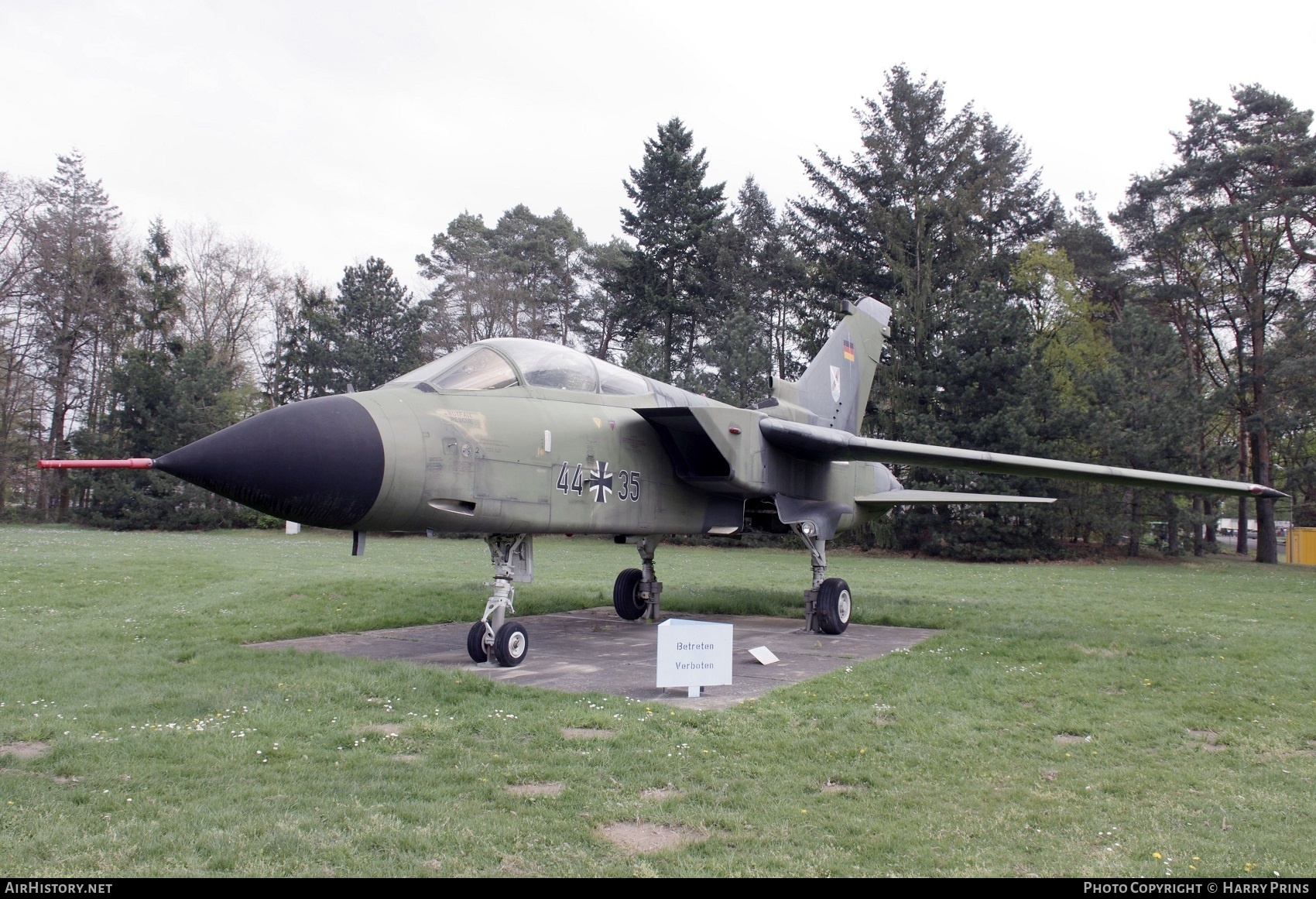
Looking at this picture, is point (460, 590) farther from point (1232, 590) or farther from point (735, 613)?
point (1232, 590)

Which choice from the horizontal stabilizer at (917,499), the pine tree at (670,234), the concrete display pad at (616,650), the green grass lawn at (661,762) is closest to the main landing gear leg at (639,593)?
the concrete display pad at (616,650)

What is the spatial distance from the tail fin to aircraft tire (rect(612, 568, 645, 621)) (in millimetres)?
3146

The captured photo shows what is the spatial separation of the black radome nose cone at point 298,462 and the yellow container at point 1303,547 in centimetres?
3510

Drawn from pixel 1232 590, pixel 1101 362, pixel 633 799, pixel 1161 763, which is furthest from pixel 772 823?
pixel 1101 362

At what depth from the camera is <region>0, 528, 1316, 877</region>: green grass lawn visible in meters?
3.60

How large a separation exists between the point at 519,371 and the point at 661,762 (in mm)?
4093

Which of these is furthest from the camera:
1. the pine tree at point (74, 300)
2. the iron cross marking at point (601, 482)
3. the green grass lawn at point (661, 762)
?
the pine tree at point (74, 300)

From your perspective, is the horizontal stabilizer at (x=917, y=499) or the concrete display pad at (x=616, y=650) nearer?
Answer: the concrete display pad at (x=616, y=650)

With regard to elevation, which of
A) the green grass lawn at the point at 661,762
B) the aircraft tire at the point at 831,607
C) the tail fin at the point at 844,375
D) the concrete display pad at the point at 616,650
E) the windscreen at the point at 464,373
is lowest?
the concrete display pad at the point at 616,650

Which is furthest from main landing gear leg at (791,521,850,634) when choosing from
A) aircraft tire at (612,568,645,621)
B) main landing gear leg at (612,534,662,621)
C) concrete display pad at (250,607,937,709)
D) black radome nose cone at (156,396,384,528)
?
black radome nose cone at (156,396,384,528)

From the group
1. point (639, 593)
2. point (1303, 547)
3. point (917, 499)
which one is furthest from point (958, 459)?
point (1303, 547)

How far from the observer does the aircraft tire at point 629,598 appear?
39.0ft

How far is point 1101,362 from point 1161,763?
33.3 meters

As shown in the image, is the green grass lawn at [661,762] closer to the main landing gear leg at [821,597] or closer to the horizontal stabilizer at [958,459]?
the main landing gear leg at [821,597]
